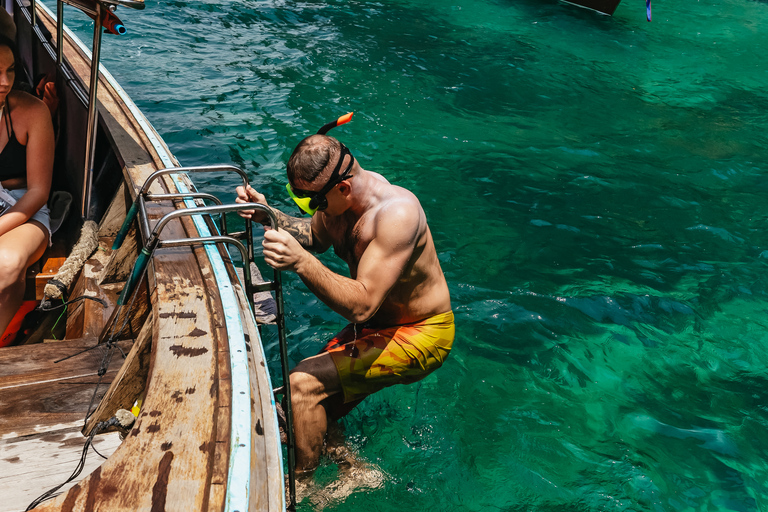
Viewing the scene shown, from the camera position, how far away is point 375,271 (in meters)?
2.83

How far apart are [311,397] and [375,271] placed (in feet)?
2.49

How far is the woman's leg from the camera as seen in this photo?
3174 mm

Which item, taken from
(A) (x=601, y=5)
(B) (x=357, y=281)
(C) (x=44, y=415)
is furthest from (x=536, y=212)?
(A) (x=601, y=5)

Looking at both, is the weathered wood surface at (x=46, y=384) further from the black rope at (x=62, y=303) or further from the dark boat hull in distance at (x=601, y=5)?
the dark boat hull in distance at (x=601, y=5)

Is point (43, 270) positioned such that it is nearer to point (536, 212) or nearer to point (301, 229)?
point (301, 229)

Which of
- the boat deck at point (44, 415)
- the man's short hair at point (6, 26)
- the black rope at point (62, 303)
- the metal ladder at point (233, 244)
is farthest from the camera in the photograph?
the man's short hair at point (6, 26)

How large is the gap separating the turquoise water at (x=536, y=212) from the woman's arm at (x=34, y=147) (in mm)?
1913

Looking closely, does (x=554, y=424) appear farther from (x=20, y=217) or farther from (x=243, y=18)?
(x=243, y=18)

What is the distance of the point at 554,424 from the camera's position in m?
4.21

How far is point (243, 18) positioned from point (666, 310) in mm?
10567

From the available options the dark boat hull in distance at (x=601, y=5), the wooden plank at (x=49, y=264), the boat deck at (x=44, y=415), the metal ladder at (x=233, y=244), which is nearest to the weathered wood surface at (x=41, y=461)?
the boat deck at (x=44, y=415)

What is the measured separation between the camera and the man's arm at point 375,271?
2652 mm

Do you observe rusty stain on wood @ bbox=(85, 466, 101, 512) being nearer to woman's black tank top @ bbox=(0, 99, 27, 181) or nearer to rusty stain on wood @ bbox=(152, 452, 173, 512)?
rusty stain on wood @ bbox=(152, 452, 173, 512)

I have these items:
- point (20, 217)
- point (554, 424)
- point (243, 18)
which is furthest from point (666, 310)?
point (243, 18)
